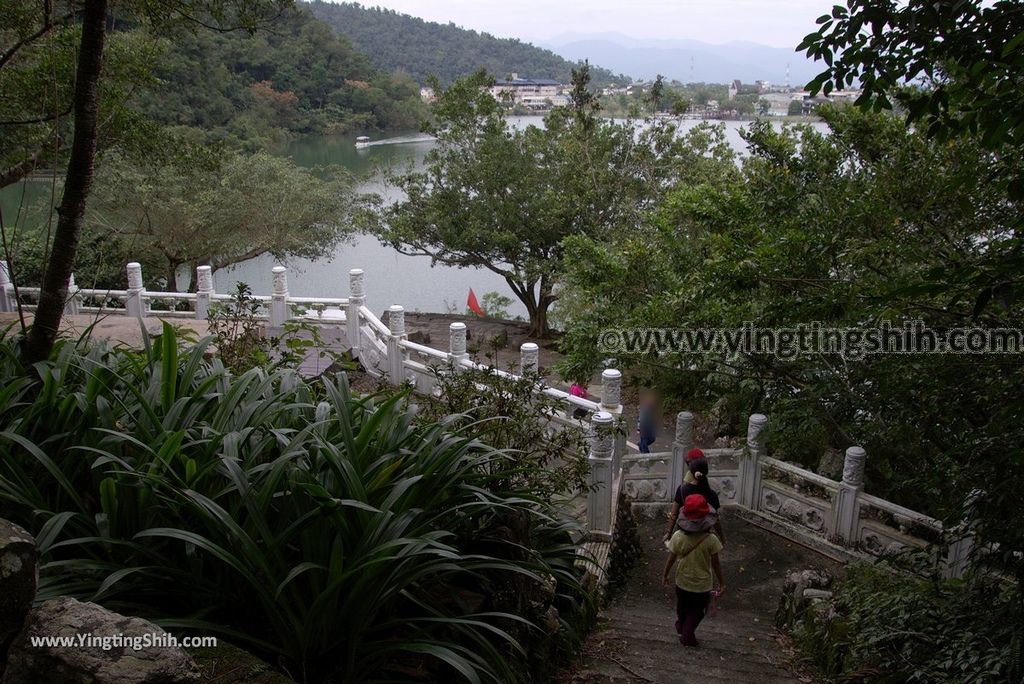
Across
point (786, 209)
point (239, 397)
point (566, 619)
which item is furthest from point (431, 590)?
point (786, 209)

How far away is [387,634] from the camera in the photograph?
8.86 ft

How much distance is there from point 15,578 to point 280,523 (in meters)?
0.87

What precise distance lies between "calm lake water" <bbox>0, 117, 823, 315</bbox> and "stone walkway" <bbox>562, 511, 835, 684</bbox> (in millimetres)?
16741

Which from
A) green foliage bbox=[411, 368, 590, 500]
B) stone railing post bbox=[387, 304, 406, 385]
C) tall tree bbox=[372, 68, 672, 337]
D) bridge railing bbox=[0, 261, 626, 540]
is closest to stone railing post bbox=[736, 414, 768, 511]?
bridge railing bbox=[0, 261, 626, 540]

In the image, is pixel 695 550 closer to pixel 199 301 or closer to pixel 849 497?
pixel 849 497

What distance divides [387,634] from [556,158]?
15.8 m

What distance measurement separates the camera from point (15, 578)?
1.84m

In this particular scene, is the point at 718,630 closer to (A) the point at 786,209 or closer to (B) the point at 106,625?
(A) the point at 786,209

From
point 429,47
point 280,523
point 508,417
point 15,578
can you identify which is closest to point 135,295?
point 508,417


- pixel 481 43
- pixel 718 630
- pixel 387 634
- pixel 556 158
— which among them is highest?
pixel 481 43

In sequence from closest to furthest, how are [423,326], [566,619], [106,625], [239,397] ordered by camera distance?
[106,625]
[239,397]
[566,619]
[423,326]

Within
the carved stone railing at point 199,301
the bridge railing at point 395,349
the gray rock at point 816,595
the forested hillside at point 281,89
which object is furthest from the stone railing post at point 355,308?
the forested hillside at point 281,89

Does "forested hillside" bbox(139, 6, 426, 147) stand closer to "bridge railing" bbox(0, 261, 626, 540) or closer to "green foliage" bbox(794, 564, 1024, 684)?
"bridge railing" bbox(0, 261, 626, 540)

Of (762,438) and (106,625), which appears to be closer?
(106,625)
